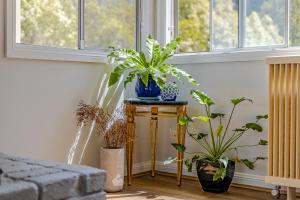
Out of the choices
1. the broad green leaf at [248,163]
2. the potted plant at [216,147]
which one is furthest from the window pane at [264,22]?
the broad green leaf at [248,163]

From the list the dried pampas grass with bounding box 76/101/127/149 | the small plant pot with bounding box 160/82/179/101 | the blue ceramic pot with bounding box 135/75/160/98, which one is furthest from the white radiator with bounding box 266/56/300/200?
the dried pampas grass with bounding box 76/101/127/149

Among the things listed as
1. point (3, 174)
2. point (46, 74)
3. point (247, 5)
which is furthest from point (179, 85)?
point (3, 174)

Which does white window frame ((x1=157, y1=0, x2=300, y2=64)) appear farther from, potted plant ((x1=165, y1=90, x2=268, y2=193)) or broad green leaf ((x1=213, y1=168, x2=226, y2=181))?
broad green leaf ((x1=213, y1=168, x2=226, y2=181))

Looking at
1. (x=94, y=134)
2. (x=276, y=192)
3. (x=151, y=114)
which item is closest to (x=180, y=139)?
(x=151, y=114)

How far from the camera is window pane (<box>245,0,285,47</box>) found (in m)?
2.95

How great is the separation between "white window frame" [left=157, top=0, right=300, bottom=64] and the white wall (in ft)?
2.62

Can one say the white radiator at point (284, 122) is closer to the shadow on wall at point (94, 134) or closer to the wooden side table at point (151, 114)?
the wooden side table at point (151, 114)

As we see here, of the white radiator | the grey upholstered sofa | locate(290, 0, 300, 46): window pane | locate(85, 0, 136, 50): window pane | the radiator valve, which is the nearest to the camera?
the grey upholstered sofa

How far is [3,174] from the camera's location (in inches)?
53.3

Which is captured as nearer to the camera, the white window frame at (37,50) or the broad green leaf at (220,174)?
the white window frame at (37,50)

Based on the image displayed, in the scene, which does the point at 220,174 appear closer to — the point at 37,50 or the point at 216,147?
the point at 216,147

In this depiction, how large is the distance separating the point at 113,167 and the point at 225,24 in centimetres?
148

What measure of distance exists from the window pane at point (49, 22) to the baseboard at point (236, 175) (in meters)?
1.21

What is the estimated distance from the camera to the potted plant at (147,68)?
9.80 ft
